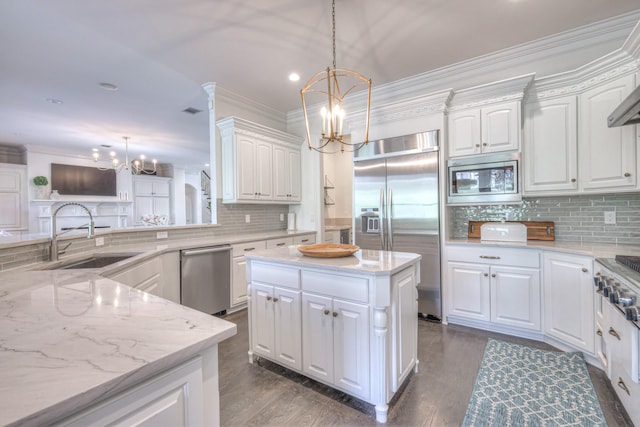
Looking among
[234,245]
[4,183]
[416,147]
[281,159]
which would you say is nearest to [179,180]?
[4,183]

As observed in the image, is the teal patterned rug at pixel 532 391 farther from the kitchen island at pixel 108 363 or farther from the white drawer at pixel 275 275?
the kitchen island at pixel 108 363

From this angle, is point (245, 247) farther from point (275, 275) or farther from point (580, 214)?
point (580, 214)

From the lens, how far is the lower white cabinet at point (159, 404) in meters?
0.59

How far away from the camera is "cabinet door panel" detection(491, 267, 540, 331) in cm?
267

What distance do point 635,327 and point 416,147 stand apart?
2323mm

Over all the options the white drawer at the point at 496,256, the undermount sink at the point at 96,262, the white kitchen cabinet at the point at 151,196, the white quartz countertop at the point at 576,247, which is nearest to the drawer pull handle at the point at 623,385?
the white quartz countertop at the point at 576,247

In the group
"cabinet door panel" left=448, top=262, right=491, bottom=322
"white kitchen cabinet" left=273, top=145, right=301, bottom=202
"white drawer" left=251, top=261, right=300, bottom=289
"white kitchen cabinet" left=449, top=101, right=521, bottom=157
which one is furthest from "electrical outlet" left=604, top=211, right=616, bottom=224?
"white kitchen cabinet" left=273, top=145, right=301, bottom=202

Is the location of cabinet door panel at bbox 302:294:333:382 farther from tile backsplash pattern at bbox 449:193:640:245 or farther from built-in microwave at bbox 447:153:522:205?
tile backsplash pattern at bbox 449:193:640:245

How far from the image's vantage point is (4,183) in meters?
6.09

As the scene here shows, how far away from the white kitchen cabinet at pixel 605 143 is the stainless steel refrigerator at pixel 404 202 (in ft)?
4.06

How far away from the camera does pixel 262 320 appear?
7.35 feet

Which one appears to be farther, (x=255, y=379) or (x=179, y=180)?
(x=179, y=180)

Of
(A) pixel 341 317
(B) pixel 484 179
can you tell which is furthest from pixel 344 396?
(B) pixel 484 179

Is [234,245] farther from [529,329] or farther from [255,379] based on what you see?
[529,329]
